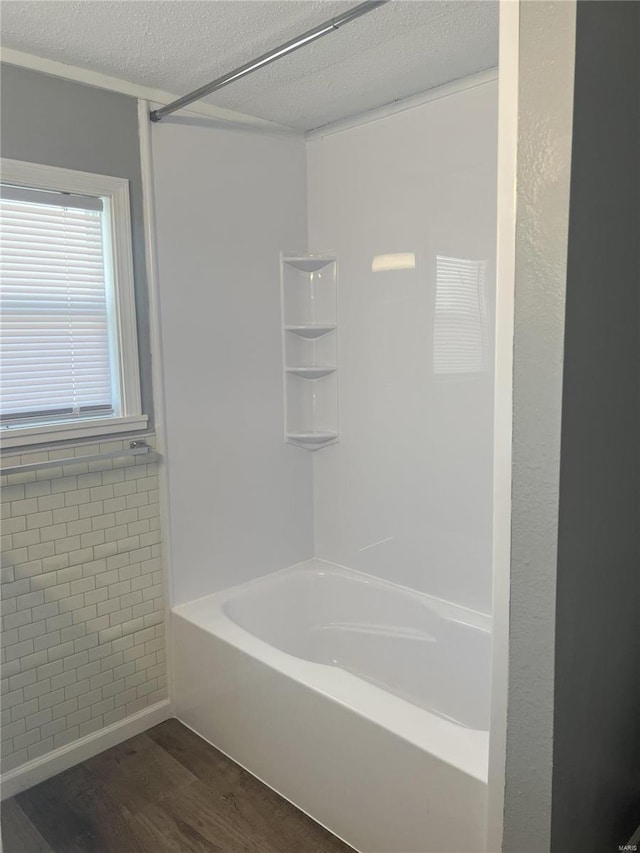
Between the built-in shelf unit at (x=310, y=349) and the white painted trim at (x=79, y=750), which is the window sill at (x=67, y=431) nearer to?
the built-in shelf unit at (x=310, y=349)

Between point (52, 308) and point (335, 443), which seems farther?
point (335, 443)

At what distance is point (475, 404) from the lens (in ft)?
7.96

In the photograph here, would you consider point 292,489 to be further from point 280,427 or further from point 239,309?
point 239,309

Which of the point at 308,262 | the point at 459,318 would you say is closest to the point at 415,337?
the point at 459,318

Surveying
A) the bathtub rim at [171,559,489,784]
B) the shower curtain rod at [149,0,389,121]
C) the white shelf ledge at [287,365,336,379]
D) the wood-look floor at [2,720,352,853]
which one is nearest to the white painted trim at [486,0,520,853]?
the bathtub rim at [171,559,489,784]

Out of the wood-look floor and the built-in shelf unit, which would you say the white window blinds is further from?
the wood-look floor

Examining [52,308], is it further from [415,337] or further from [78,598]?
[415,337]

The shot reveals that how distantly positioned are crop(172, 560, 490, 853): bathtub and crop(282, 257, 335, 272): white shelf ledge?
1.36 metres

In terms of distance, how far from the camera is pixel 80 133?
7.25ft

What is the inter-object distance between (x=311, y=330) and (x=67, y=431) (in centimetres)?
115

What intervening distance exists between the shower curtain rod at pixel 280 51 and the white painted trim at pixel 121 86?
77mm

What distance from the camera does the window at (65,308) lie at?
2.12 m

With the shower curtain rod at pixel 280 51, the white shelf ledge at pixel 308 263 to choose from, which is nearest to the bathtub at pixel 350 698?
the white shelf ledge at pixel 308 263

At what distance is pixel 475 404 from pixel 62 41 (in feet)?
5.84
